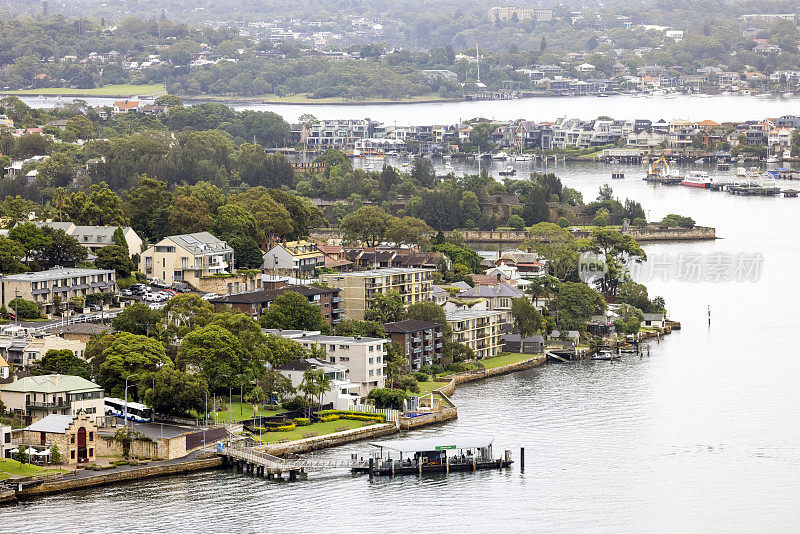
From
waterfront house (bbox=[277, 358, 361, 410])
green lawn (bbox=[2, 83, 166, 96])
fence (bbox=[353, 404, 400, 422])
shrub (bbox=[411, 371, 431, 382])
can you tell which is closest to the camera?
fence (bbox=[353, 404, 400, 422])

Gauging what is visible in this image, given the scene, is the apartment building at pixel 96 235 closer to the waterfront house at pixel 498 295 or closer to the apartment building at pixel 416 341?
the waterfront house at pixel 498 295

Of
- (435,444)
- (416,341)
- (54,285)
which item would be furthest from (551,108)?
(435,444)

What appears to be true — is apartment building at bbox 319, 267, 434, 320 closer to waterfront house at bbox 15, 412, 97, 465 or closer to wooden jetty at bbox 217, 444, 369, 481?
wooden jetty at bbox 217, 444, 369, 481

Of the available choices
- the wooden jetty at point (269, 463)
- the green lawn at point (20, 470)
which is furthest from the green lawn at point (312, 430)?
the green lawn at point (20, 470)

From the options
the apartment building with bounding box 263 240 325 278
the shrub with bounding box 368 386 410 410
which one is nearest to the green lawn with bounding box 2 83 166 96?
the apartment building with bounding box 263 240 325 278

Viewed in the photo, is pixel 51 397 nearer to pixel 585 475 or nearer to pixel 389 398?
pixel 389 398
